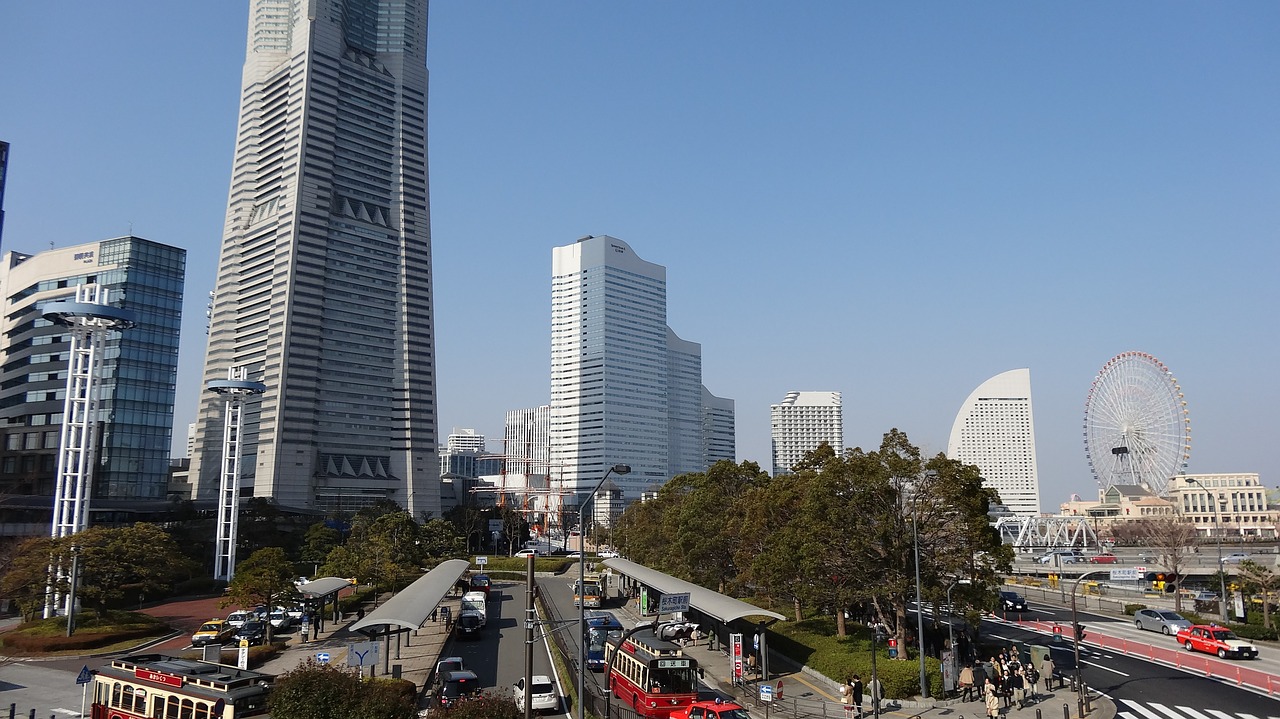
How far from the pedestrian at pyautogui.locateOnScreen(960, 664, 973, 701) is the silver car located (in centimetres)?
2506

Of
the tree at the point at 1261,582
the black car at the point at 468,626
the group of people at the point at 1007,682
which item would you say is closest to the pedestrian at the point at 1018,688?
the group of people at the point at 1007,682

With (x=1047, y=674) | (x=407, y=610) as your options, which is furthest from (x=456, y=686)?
(x=1047, y=674)

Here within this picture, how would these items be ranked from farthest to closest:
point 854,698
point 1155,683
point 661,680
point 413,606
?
point 1155,683, point 413,606, point 854,698, point 661,680

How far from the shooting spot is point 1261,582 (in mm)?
54312

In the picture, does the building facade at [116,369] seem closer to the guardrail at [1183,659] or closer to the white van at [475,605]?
the white van at [475,605]

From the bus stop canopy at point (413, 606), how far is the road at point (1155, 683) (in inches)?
1118

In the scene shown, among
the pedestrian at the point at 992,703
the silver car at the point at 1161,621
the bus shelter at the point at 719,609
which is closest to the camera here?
the pedestrian at the point at 992,703

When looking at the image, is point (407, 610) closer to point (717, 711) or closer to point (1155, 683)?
point (717, 711)

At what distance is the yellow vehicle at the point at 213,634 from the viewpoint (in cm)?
4644

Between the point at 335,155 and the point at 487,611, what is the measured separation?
13784 cm

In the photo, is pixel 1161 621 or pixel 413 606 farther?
pixel 1161 621

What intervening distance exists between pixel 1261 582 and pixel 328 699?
5930cm

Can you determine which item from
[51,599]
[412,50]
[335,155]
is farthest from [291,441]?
[51,599]

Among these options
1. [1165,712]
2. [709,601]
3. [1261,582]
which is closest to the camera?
[1165,712]
